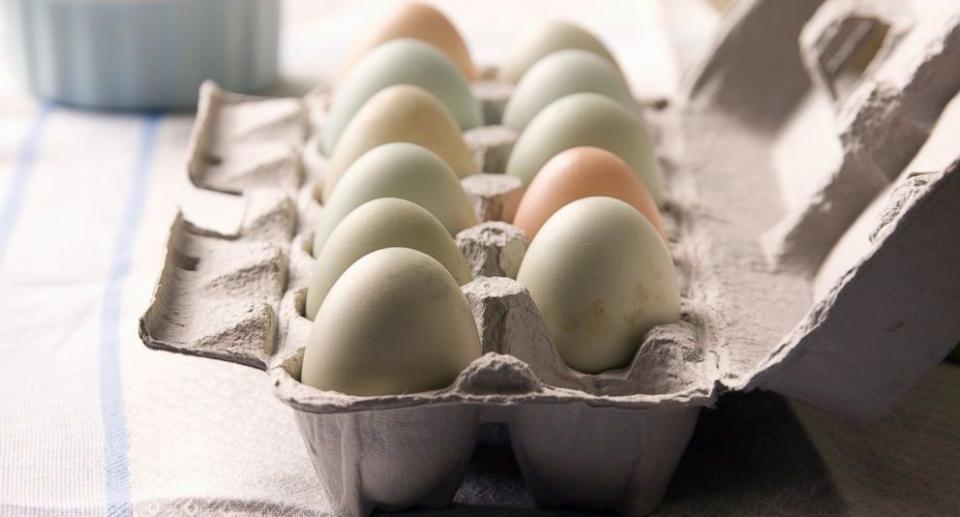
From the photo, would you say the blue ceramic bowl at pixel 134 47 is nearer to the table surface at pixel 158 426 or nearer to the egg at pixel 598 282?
the table surface at pixel 158 426

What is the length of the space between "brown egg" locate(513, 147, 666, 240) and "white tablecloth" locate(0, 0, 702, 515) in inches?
10.0

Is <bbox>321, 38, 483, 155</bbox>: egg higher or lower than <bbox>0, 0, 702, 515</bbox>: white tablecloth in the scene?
higher

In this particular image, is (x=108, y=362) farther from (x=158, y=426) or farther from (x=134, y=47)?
(x=134, y=47)

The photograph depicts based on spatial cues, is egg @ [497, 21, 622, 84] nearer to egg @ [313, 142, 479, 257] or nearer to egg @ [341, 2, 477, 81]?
egg @ [341, 2, 477, 81]

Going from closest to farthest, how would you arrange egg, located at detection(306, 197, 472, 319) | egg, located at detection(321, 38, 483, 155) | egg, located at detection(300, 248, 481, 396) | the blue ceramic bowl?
1. egg, located at detection(300, 248, 481, 396)
2. egg, located at detection(306, 197, 472, 319)
3. egg, located at detection(321, 38, 483, 155)
4. the blue ceramic bowl

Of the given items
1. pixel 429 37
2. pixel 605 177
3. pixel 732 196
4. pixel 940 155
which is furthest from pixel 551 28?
pixel 940 155

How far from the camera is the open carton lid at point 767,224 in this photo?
806 millimetres

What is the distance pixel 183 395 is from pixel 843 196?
0.57m

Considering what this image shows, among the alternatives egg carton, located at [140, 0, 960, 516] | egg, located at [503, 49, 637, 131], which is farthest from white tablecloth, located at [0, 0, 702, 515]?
egg, located at [503, 49, 637, 131]

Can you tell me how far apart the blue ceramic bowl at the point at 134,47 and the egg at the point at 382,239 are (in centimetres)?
78

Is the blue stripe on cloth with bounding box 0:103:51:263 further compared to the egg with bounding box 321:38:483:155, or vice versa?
the blue stripe on cloth with bounding box 0:103:51:263

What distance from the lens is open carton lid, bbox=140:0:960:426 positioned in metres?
0.81

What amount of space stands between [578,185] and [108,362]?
443 millimetres

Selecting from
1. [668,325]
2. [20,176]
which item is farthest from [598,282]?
[20,176]
